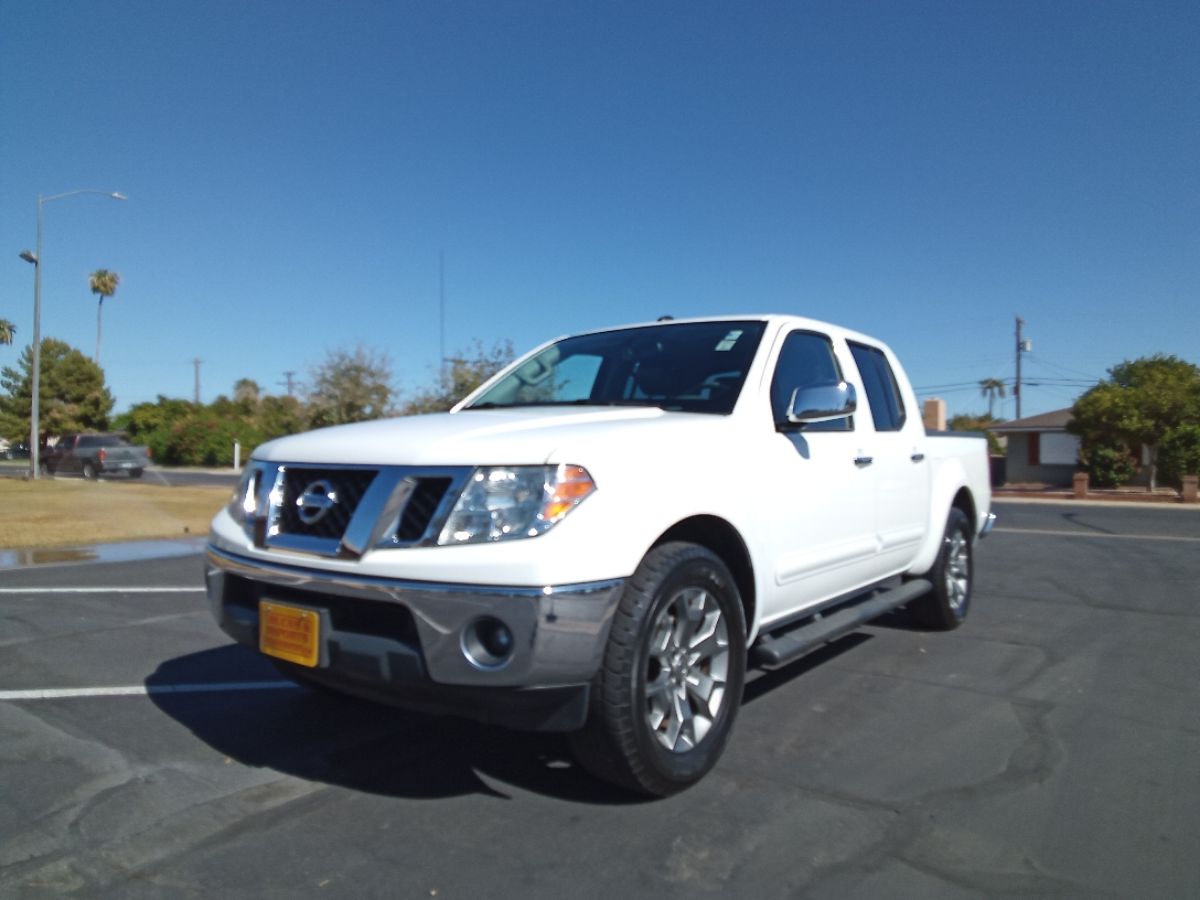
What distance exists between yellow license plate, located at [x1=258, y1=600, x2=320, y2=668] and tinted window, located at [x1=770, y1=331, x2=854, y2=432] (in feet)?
6.93

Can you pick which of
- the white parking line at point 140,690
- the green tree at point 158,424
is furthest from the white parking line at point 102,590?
the green tree at point 158,424

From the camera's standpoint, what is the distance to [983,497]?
6.57m

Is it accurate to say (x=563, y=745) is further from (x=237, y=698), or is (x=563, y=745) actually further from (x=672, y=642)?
(x=237, y=698)

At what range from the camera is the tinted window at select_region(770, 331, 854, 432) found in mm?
4035

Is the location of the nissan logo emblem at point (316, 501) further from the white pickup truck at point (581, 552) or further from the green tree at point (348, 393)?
the green tree at point (348, 393)

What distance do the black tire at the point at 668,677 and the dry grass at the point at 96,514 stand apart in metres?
10.4

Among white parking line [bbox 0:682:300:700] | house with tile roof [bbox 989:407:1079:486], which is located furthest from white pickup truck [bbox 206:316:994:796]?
house with tile roof [bbox 989:407:1079:486]

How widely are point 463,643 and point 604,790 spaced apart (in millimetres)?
966

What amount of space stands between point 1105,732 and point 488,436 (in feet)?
10.1

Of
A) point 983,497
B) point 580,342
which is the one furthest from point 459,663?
point 983,497

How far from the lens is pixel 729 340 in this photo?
4.21 meters

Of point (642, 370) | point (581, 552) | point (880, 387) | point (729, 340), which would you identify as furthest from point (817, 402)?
point (880, 387)

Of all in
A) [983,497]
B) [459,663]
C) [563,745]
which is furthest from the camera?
[983,497]

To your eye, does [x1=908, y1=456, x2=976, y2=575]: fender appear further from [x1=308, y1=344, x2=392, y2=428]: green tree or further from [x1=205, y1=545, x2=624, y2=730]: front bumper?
[x1=308, y1=344, x2=392, y2=428]: green tree
